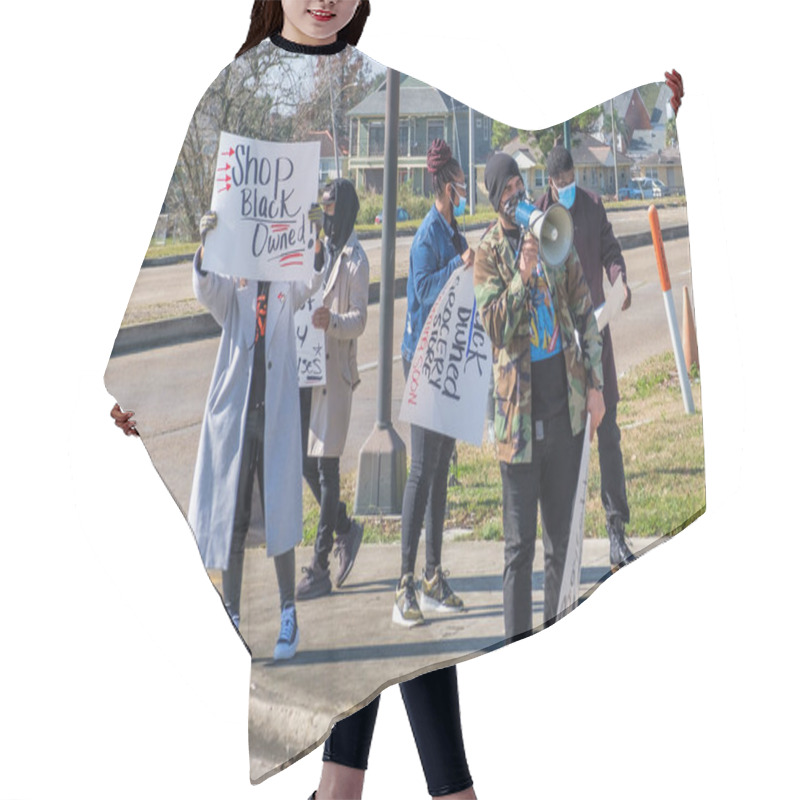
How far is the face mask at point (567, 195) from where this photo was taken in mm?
4230

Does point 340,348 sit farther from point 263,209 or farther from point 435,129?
point 435,129

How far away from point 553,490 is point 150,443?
35.8 inches

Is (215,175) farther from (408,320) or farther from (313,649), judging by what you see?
(313,649)

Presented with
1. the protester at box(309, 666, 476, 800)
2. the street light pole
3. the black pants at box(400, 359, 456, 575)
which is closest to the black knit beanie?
the street light pole

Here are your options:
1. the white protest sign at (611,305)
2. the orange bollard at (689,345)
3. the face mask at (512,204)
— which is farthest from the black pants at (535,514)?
the face mask at (512,204)

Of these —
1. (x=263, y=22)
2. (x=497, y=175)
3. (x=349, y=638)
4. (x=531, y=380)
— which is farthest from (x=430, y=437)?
(x=263, y=22)

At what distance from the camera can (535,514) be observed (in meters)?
4.25

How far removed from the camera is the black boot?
4328 millimetres

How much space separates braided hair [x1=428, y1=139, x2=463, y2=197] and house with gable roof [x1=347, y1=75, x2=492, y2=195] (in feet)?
0.04

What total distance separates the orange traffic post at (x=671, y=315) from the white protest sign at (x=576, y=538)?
0.26 m

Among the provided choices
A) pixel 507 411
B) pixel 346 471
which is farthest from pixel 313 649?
pixel 507 411

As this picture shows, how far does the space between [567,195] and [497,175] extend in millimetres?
179

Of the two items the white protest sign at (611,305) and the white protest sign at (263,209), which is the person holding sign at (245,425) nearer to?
the white protest sign at (263,209)

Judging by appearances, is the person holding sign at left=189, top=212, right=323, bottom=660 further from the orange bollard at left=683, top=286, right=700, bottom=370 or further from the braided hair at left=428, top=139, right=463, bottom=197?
the orange bollard at left=683, top=286, right=700, bottom=370
